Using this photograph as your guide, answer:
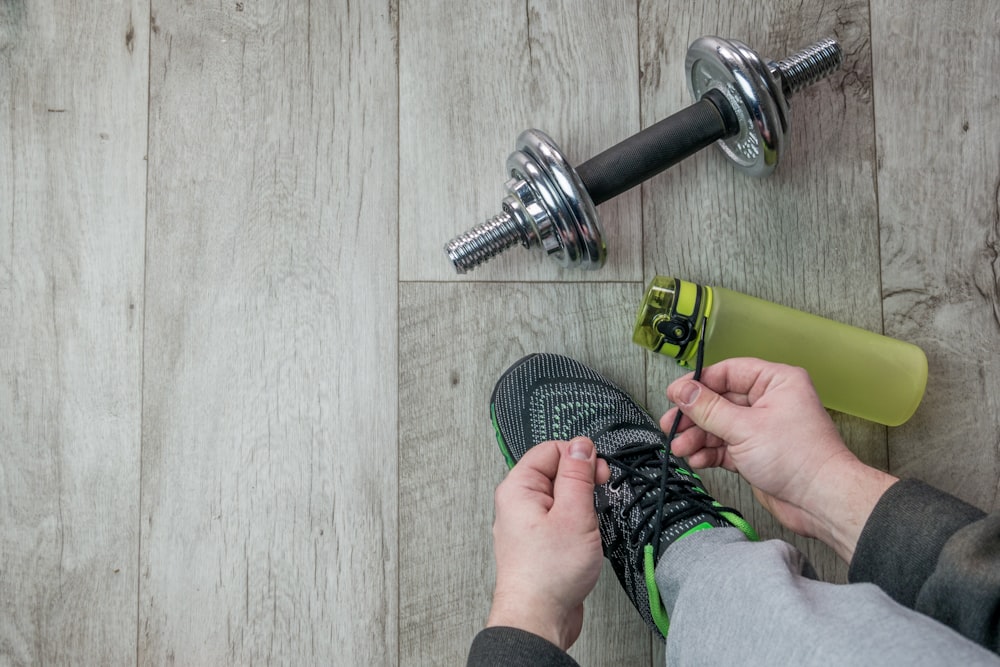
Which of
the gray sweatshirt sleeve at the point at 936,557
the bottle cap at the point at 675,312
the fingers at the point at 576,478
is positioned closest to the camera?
the gray sweatshirt sleeve at the point at 936,557

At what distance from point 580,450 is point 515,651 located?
0.54 ft

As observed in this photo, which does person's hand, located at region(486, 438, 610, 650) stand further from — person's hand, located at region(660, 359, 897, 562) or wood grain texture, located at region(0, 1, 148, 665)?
wood grain texture, located at region(0, 1, 148, 665)

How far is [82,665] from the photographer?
723mm

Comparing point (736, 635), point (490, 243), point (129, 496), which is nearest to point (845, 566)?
point (736, 635)

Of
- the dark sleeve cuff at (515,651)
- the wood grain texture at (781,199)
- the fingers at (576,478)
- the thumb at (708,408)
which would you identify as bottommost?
the dark sleeve cuff at (515,651)

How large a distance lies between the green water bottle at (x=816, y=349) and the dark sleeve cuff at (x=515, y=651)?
0.31 m

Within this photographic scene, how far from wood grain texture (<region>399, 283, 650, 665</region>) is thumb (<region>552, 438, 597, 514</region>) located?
0.58ft

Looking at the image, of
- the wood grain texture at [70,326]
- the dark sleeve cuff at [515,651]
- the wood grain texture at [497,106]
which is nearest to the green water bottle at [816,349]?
the wood grain texture at [497,106]

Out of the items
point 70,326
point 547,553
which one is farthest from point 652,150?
point 70,326

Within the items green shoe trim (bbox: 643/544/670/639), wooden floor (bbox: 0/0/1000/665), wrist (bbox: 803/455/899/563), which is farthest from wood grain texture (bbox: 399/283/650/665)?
wrist (bbox: 803/455/899/563)

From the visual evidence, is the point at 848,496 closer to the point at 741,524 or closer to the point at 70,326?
the point at 741,524

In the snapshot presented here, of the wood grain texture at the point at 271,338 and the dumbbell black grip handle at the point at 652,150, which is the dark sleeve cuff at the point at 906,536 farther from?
the wood grain texture at the point at 271,338

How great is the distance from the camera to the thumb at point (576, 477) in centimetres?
56

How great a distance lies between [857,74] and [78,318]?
885 millimetres
